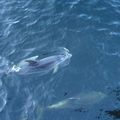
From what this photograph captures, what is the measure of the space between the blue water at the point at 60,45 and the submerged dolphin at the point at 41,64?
12.5 inches

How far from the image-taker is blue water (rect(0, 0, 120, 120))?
19.7 meters

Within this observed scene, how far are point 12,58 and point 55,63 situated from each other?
249 centimetres

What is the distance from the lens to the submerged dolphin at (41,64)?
21391 mm

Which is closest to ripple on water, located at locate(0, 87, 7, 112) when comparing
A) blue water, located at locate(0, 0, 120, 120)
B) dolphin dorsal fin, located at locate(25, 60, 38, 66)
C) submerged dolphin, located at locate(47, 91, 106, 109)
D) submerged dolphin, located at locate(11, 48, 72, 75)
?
blue water, located at locate(0, 0, 120, 120)

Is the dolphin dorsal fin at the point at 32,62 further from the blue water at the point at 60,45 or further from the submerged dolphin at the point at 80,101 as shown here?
the submerged dolphin at the point at 80,101

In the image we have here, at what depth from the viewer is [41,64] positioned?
21516 millimetres

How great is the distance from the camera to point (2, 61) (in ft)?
73.5

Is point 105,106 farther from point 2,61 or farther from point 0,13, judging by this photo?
point 0,13

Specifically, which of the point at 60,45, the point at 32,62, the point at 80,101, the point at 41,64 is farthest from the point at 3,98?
the point at 60,45

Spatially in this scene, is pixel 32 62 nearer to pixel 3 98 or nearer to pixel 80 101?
pixel 3 98

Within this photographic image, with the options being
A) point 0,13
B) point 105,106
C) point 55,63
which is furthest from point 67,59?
point 0,13

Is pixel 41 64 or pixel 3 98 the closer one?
pixel 3 98

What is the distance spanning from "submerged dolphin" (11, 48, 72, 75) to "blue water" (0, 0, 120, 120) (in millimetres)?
318

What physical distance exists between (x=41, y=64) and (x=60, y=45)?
6.53 ft
